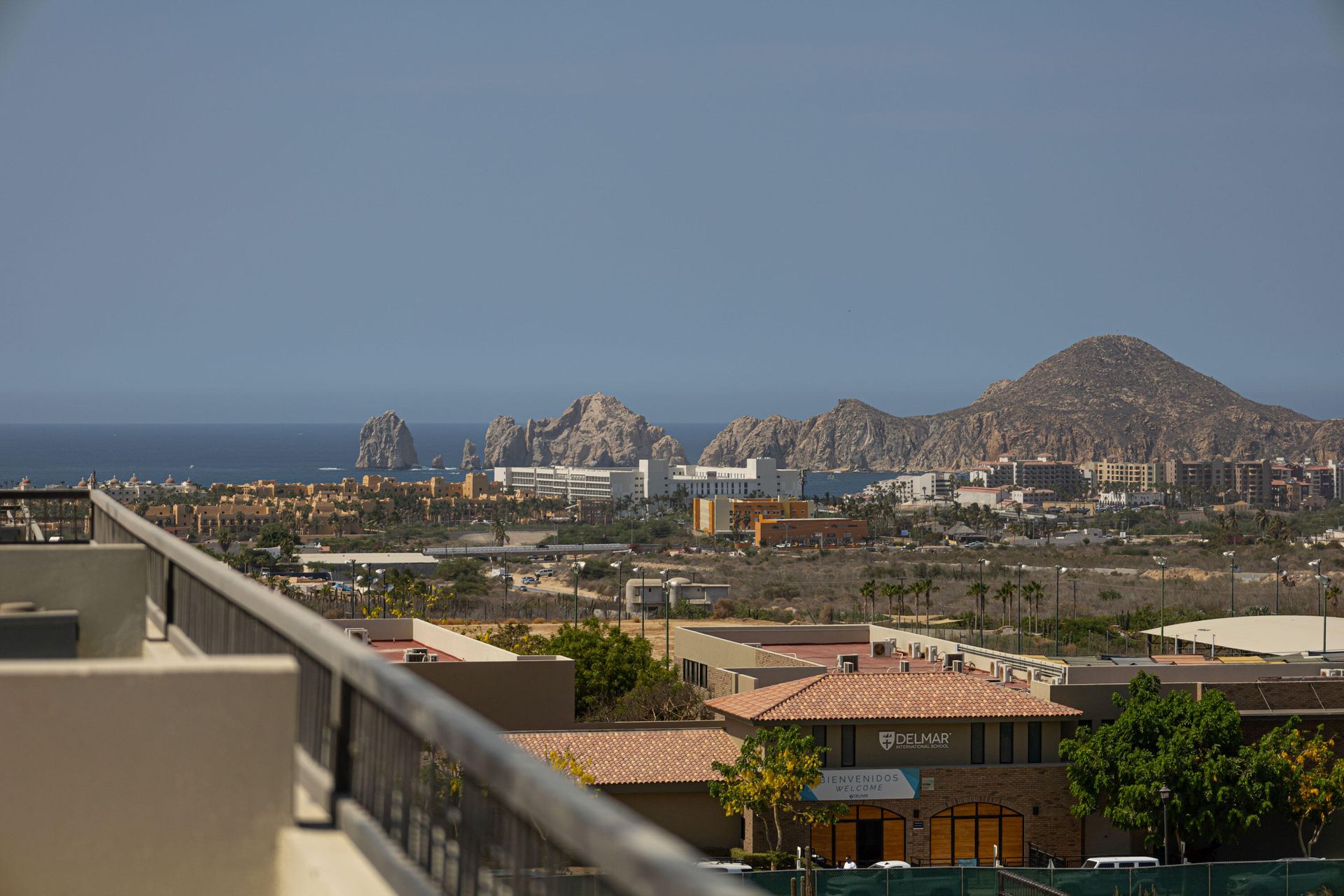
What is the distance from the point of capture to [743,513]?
156 metres

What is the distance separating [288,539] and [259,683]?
104m

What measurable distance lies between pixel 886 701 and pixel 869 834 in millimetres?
2914

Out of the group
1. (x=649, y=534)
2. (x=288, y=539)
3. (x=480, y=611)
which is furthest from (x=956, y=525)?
(x=480, y=611)

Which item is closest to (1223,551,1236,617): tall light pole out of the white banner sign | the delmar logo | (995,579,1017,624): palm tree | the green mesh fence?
(995,579,1017,624): palm tree

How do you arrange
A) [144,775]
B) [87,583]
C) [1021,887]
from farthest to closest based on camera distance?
[1021,887]
[87,583]
[144,775]

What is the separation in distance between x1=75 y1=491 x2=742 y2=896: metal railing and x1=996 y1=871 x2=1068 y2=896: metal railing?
21.8 metres

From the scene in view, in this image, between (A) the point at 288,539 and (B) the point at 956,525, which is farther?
(B) the point at 956,525

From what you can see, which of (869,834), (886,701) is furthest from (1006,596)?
(869,834)

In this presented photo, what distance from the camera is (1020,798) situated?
32562 mm

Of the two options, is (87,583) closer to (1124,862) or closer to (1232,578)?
(1124,862)

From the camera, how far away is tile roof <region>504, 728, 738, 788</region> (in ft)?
101

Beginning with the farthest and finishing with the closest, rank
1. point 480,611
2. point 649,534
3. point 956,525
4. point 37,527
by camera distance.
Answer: point 956,525 < point 649,534 < point 480,611 < point 37,527

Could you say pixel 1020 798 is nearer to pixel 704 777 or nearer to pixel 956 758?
pixel 956 758

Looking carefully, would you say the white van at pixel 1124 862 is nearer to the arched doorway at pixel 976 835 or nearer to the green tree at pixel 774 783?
the arched doorway at pixel 976 835
